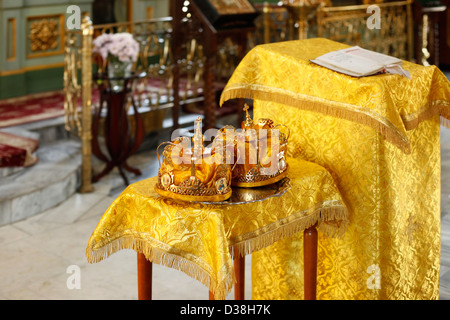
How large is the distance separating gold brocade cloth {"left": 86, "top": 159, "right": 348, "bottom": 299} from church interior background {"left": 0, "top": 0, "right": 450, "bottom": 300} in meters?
1.31

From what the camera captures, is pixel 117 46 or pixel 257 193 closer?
pixel 257 193

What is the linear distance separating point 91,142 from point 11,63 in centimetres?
203

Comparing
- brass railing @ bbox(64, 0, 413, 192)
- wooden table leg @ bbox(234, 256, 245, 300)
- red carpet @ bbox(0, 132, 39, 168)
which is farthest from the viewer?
brass railing @ bbox(64, 0, 413, 192)

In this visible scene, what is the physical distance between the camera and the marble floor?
3.97 meters

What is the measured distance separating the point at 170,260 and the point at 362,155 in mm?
1022

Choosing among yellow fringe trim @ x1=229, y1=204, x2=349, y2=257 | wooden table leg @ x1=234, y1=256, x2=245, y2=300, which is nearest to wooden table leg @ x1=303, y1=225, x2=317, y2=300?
yellow fringe trim @ x1=229, y1=204, x2=349, y2=257

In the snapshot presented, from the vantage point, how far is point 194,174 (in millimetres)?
2486

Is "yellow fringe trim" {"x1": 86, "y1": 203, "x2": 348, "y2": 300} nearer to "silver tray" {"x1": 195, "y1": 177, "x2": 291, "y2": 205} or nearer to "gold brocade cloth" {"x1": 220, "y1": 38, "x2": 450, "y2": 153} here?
"silver tray" {"x1": 195, "y1": 177, "x2": 291, "y2": 205}

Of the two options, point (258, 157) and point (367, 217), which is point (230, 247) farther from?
point (367, 217)

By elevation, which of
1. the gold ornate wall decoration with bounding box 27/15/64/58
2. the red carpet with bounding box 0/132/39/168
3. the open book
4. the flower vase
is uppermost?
the gold ornate wall decoration with bounding box 27/15/64/58

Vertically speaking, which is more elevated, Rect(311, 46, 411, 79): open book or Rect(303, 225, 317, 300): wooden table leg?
Rect(311, 46, 411, 79): open book

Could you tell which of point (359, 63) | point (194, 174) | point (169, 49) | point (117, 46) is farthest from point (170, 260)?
point (169, 49)

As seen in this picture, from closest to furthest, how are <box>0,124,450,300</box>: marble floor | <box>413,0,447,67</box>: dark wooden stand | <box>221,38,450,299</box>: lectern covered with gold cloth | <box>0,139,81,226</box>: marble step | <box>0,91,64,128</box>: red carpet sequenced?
<box>221,38,450,299</box>: lectern covered with gold cloth, <box>0,124,450,300</box>: marble floor, <box>0,139,81,226</box>: marble step, <box>0,91,64,128</box>: red carpet, <box>413,0,447,67</box>: dark wooden stand
